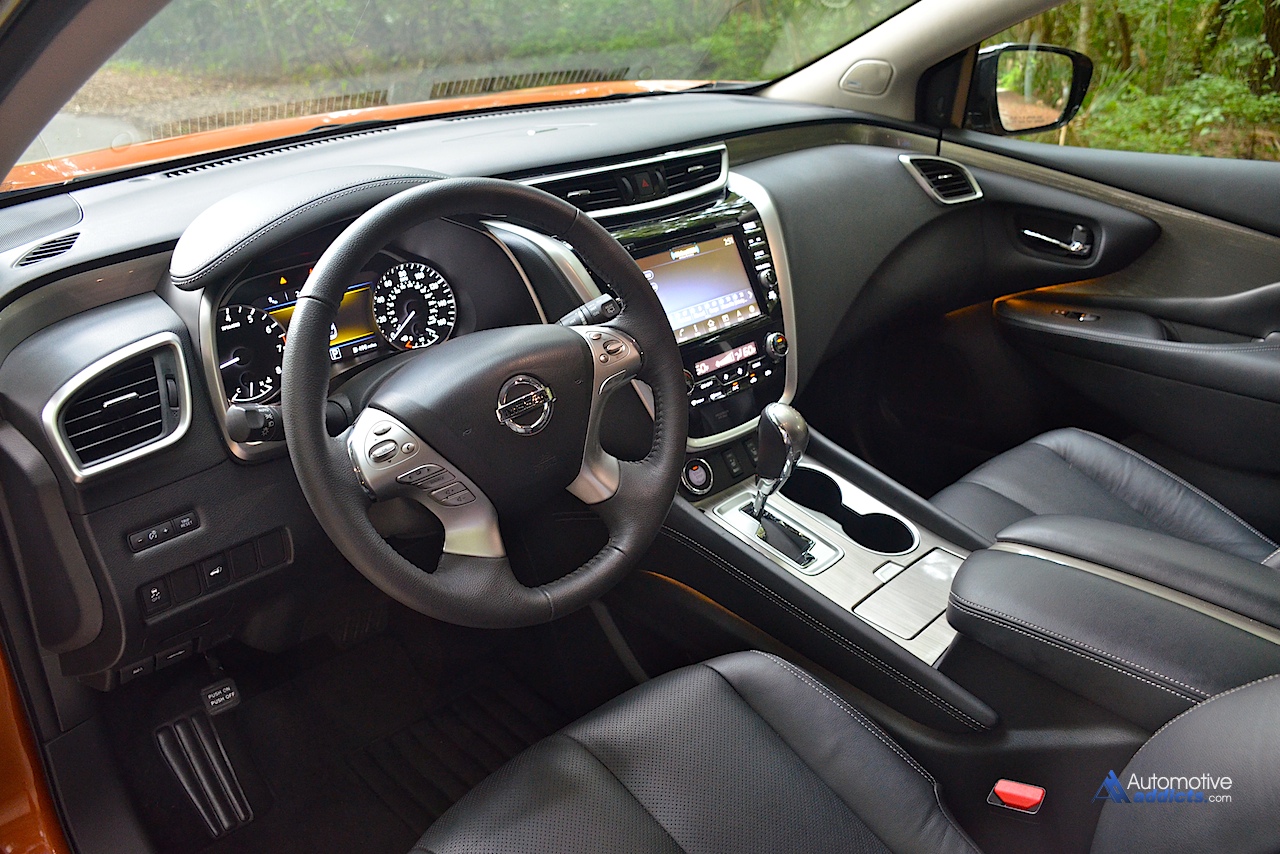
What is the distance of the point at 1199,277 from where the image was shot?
2.19m

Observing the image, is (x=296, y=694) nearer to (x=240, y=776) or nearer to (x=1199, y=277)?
(x=240, y=776)

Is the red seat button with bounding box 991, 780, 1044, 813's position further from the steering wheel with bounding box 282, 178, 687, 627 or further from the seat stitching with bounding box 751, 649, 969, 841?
the steering wheel with bounding box 282, 178, 687, 627

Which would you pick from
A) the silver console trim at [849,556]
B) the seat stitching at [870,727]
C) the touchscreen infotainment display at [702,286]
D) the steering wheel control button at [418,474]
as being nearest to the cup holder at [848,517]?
the silver console trim at [849,556]

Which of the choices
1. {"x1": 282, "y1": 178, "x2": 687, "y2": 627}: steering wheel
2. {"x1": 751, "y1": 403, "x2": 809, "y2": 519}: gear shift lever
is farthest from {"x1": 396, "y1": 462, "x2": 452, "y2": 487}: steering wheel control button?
{"x1": 751, "y1": 403, "x2": 809, "y2": 519}: gear shift lever

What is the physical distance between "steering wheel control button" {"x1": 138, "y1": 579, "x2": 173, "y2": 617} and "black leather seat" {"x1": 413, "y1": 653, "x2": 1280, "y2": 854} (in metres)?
0.45

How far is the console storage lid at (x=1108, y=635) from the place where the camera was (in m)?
0.96

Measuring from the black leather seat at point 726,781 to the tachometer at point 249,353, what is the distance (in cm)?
57

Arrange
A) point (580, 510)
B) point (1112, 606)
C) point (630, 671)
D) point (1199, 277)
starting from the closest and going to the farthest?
point (1112, 606)
point (580, 510)
point (630, 671)
point (1199, 277)

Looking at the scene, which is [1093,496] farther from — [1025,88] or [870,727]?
[1025,88]

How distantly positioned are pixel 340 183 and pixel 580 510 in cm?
59

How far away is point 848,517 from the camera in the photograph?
1721 mm

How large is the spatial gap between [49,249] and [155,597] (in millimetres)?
454

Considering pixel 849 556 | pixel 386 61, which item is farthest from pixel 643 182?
pixel 849 556

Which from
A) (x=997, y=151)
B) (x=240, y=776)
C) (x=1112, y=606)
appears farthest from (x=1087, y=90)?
(x=240, y=776)
